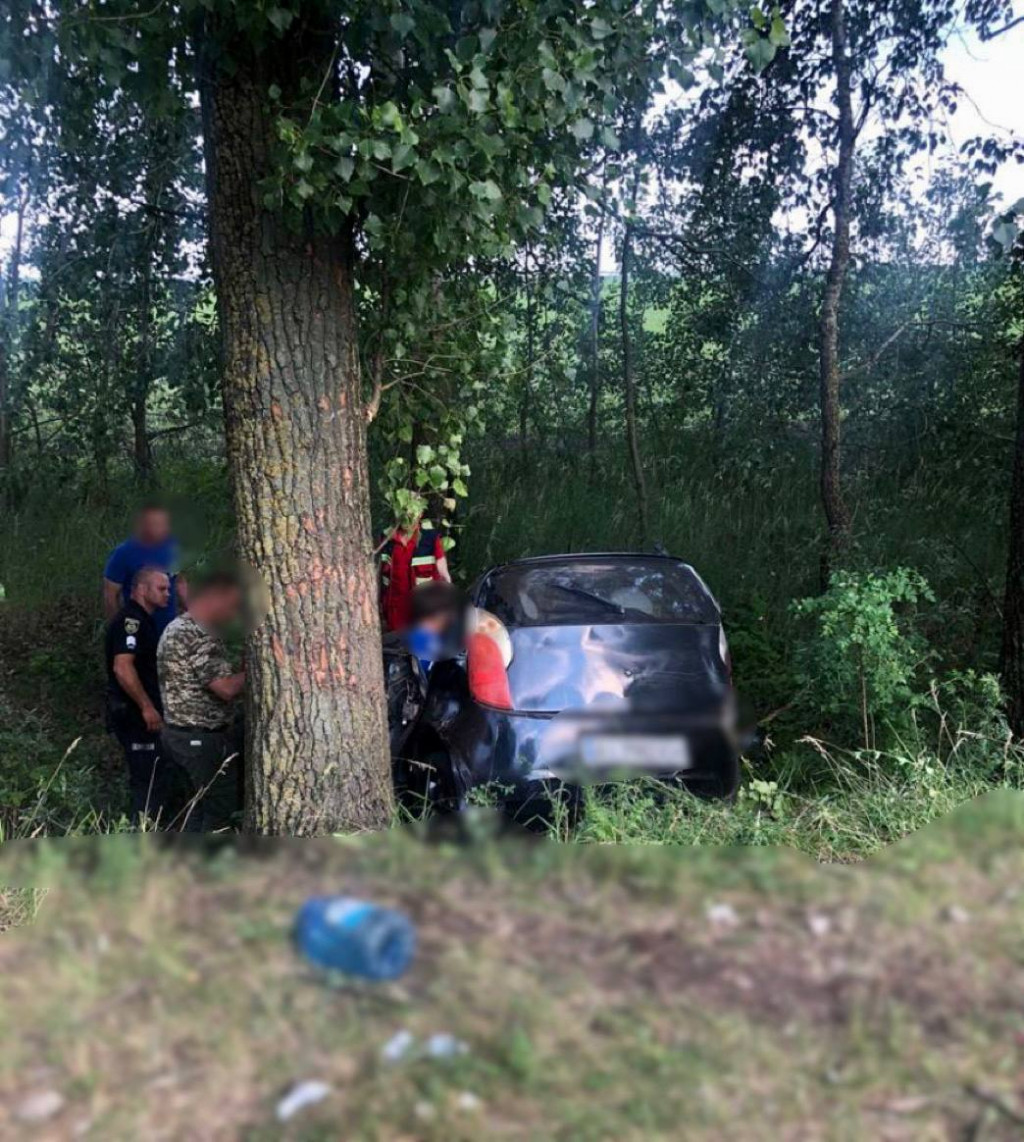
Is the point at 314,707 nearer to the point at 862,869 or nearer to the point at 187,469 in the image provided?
the point at 862,869

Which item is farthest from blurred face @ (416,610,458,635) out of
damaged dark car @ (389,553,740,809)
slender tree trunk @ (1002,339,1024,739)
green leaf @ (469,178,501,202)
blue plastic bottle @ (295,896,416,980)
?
blue plastic bottle @ (295,896,416,980)

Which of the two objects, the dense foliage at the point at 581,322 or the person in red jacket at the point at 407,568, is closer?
the dense foliage at the point at 581,322

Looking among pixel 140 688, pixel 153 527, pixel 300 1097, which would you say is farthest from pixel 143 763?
pixel 300 1097

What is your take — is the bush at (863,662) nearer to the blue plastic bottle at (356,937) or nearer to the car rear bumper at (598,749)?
the car rear bumper at (598,749)

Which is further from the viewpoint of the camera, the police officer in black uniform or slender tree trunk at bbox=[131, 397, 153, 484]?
slender tree trunk at bbox=[131, 397, 153, 484]

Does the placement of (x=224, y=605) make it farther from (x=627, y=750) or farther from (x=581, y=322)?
(x=581, y=322)

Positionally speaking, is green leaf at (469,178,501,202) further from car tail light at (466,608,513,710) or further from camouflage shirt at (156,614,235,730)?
camouflage shirt at (156,614,235,730)

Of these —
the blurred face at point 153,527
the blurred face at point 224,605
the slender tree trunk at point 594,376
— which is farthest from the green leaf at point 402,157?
the slender tree trunk at point 594,376

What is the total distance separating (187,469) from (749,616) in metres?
5.30

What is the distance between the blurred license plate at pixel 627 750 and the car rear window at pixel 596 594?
0.77 meters

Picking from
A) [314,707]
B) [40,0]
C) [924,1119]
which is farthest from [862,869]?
[40,0]

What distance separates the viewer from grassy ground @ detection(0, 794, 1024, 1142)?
6.16 feet

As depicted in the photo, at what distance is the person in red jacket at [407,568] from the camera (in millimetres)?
6691

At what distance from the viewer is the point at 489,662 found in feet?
16.6
